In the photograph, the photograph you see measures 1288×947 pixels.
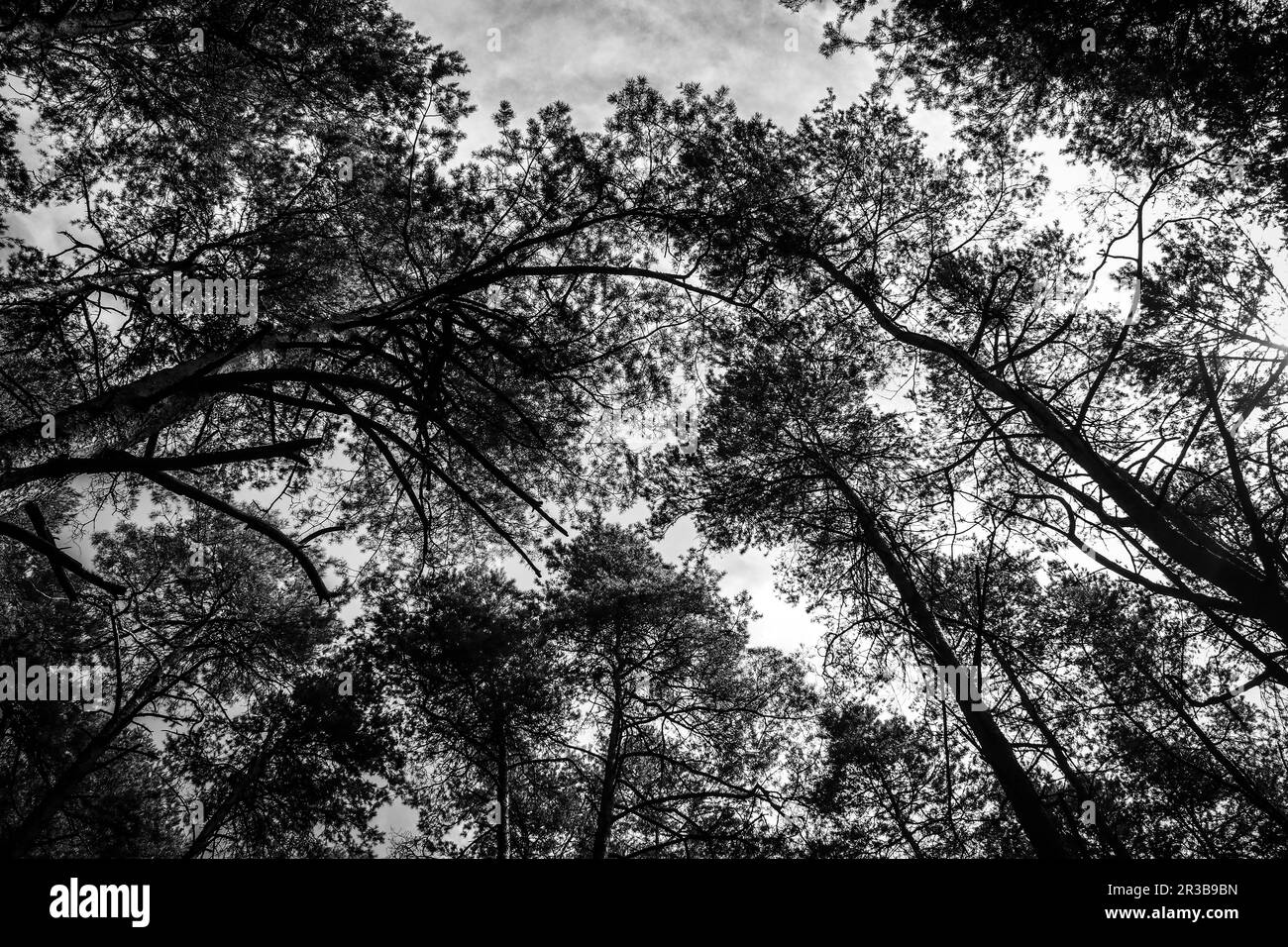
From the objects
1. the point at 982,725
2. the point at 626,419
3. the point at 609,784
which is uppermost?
the point at 626,419

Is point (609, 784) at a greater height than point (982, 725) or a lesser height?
lesser

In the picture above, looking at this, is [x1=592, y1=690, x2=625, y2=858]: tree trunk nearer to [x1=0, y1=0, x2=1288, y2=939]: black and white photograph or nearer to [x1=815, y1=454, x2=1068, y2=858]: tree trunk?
[x1=0, y1=0, x2=1288, y2=939]: black and white photograph

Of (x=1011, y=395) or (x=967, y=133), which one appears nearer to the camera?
(x=1011, y=395)

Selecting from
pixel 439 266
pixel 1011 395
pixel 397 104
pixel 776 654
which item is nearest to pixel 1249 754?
pixel 776 654

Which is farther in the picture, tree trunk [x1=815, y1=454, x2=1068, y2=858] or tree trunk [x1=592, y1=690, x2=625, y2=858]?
tree trunk [x1=592, y1=690, x2=625, y2=858]

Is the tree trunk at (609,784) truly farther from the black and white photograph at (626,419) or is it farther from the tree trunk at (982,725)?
the tree trunk at (982,725)

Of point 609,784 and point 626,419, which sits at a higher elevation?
point 626,419

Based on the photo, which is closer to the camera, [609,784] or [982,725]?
[982,725]

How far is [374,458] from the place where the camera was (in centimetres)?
897

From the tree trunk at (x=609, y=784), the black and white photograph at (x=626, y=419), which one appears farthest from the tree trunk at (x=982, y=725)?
the tree trunk at (x=609, y=784)

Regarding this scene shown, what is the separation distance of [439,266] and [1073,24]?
7.89 m

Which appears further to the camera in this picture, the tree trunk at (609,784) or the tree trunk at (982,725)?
the tree trunk at (609,784)

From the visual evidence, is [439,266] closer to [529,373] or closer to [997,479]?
[529,373]

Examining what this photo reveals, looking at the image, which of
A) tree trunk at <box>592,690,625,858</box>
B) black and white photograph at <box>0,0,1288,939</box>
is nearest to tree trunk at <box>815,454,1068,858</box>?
black and white photograph at <box>0,0,1288,939</box>
